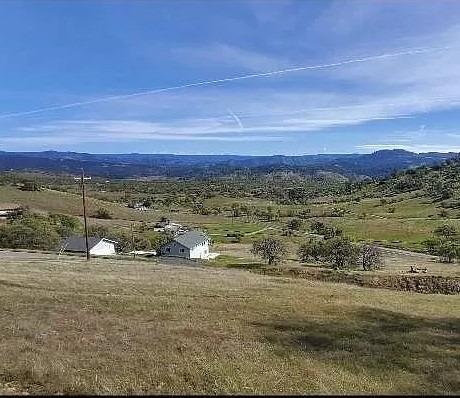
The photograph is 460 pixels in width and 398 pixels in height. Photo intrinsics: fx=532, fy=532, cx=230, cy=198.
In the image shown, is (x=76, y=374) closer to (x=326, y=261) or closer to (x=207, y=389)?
(x=207, y=389)

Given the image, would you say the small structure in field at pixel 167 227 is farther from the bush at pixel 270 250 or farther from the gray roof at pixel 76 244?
the bush at pixel 270 250

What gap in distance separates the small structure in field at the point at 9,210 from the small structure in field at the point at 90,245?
40.4 metres

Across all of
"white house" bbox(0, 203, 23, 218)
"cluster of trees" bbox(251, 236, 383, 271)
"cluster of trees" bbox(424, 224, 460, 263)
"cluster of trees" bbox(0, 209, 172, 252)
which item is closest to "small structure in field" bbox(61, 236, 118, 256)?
"cluster of trees" bbox(0, 209, 172, 252)

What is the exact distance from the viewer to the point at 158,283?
34.4 meters

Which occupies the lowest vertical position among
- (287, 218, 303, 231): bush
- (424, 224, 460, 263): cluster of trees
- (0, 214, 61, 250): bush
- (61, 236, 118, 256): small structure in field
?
(287, 218, 303, 231): bush

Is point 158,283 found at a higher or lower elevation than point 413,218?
higher

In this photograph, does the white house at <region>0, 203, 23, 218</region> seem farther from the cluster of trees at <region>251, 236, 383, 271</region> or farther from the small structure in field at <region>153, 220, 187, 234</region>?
the cluster of trees at <region>251, 236, 383, 271</region>

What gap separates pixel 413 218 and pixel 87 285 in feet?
562

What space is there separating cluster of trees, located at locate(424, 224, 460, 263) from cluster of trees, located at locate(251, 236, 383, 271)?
66.9ft

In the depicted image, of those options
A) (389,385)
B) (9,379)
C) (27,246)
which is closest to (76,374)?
(9,379)

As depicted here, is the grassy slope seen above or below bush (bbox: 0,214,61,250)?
below

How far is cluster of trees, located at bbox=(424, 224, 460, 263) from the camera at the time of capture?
10412 centimetres

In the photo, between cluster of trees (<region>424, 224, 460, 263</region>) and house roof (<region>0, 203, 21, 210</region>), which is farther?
house roof (<region>0, 203, 21, 210</region>)

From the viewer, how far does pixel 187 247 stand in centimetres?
10512
